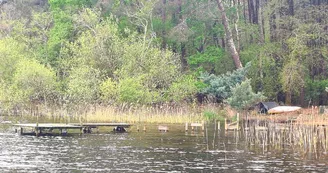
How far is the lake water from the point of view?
27.0 metres

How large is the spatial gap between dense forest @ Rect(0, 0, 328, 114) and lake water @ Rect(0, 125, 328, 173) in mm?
16045

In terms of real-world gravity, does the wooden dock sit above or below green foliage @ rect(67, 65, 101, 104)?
below

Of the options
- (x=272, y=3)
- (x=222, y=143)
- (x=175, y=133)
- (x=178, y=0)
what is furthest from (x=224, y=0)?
(x=222, y=143)

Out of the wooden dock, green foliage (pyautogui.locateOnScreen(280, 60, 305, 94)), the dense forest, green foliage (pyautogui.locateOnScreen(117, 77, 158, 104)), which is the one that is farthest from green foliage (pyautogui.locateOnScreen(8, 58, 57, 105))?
green foliage (pyautogui.locateOnScreen(280, 60, 305, 94))

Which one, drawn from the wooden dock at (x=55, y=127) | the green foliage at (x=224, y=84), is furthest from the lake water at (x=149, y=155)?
the green foliage at (x=224, y=84)

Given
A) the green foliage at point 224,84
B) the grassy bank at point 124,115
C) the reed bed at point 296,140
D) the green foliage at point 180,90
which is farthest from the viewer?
the green foliage at point 224,84

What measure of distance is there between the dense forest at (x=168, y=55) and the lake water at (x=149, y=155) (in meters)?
16.0

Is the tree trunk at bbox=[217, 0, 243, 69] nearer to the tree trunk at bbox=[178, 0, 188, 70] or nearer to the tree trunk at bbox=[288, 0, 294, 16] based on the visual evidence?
the tree trunk at bbox=[178, 0, 188, 70]

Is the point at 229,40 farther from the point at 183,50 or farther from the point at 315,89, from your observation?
the point at 315,89

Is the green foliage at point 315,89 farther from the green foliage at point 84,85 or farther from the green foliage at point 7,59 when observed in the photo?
the green foliage at point 7,59

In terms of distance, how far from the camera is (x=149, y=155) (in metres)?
31.1

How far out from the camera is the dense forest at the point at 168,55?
2318 inches

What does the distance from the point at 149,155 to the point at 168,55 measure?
104 feet

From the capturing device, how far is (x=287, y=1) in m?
68.1
